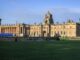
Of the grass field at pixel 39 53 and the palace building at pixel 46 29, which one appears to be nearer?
the grass field at pixel 39 53

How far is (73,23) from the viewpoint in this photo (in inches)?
6919

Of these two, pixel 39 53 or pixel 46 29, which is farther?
pixel 46 29

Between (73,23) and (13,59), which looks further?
(73,23)

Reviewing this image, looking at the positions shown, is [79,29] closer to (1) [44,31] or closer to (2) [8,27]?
(1) [44,31]

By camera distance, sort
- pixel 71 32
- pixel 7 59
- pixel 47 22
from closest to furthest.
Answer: pixel 7 59 → pixel 71 32 → pixel 47 22

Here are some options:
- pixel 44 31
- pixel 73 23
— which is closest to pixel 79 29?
pixel 73 23

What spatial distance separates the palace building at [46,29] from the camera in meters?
176

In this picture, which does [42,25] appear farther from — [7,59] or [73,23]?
[7,59]

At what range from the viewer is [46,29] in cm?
18150

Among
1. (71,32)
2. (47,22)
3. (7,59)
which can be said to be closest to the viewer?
(7,59)

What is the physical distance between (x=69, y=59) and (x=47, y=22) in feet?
508

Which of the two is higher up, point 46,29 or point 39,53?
point 46,29

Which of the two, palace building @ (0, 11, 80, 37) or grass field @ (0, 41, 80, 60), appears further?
palace building @ (0, 11, 80, 37)

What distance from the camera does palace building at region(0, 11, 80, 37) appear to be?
175500mm
